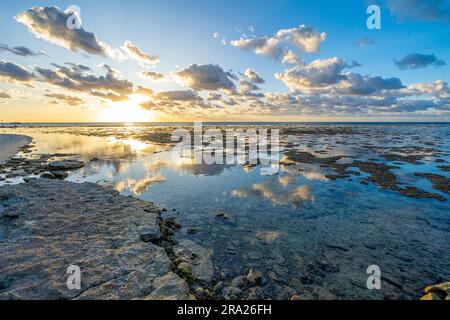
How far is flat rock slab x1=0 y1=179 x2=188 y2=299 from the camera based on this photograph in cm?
540

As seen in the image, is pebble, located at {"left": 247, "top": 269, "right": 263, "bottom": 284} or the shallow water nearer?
pebble, located at {"left": 247, "top": 269, "right": 263, "bottom": 284}

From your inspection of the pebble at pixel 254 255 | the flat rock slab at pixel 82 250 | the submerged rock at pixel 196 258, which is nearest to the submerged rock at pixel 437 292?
the pebble at pixel 254 255

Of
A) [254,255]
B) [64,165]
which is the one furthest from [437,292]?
[64,165]

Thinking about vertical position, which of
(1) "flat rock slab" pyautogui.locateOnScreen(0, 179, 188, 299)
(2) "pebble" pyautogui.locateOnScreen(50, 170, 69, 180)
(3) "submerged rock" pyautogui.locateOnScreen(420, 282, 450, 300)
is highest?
(2) "pebble" pyautogui.locateOnScreen(50, 170, 69, 180)

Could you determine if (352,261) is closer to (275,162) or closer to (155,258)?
(155,258)

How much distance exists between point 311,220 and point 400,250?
11.1 feet

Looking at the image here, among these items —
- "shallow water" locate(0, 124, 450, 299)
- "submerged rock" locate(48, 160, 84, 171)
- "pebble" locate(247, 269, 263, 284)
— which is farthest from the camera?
"submerged rock" locate(48, 160, 84, 171)

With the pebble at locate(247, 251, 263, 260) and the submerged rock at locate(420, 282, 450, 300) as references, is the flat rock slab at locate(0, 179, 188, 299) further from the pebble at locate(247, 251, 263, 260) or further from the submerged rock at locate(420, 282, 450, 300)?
the submerged rock at locate(420, 282, 450, 300)

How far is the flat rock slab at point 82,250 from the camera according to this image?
17.7 ft

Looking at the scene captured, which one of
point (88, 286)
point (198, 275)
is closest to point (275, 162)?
point (198, 275)

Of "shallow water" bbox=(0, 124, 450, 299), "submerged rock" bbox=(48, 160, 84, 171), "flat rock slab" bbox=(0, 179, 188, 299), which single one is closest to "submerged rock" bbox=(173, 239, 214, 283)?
"shallow water" bbox=(0, 124, 450, 299)

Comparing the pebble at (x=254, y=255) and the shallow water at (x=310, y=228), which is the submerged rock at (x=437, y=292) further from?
the pebble at (x=254, y=255)

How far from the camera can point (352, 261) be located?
7.34 meters
